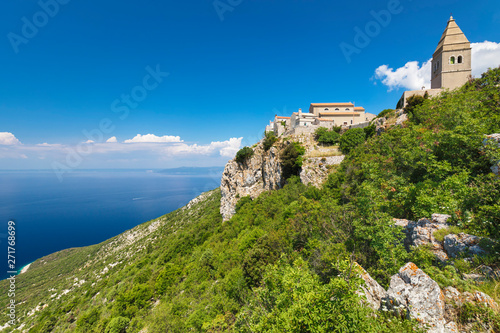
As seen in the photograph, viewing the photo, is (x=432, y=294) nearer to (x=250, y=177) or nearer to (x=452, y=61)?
(x=250, y=177)

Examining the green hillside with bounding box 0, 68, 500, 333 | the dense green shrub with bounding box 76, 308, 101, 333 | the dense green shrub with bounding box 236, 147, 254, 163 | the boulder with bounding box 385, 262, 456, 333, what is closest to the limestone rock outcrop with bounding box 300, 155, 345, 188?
the green hillside with bounding box 0, 68, 500, 333

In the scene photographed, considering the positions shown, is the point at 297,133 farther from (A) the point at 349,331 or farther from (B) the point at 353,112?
(A) the point at 349,331

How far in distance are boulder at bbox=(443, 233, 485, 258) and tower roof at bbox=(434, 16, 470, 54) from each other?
3120 centimetres

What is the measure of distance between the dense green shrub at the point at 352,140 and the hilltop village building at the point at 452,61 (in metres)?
7.12

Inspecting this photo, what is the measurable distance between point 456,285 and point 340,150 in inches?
926

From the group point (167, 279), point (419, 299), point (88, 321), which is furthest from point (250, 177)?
point (419, 299)

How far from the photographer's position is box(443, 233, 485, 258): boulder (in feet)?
15.0

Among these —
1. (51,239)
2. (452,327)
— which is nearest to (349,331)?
(452,327)

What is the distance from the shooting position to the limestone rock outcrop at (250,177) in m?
31.1

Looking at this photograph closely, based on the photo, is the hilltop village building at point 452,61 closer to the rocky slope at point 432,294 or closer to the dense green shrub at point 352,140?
the dense green shrub at point 352,140

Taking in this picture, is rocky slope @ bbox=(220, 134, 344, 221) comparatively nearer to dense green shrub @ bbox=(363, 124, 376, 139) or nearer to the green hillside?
the green hillside

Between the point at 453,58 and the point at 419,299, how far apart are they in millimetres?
33544

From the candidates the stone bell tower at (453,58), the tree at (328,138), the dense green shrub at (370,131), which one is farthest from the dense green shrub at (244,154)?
the stone bell tower at (453,58)

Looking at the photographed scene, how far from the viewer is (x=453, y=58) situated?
22656 mm
